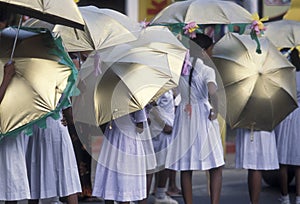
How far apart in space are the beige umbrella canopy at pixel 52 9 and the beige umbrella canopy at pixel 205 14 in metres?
1.95

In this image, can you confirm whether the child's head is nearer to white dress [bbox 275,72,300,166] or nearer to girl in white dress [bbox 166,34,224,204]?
girl in white dress [bbox 166,34,224,204]

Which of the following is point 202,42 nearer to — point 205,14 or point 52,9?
point 205,14

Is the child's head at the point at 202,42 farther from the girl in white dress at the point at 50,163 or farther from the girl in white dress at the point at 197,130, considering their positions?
the girl in white dress at the point at 50,163

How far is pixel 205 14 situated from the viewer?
6.92m

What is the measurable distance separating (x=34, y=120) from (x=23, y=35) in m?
0.69

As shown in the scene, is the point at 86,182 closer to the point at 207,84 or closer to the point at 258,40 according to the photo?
the point at 207,84

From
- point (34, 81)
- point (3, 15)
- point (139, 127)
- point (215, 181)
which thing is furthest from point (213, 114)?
point (3, 15)

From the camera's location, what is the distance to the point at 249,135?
7.42 m

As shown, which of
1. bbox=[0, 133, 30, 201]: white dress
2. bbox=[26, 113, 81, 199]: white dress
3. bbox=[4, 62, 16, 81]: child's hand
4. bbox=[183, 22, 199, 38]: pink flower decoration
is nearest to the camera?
bbox=[4, 62, 16, 81]: child's hand

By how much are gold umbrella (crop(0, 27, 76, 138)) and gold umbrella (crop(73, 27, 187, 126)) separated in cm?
44

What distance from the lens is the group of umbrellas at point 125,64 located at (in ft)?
17.8

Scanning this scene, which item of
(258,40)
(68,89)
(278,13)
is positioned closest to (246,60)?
(258,40)

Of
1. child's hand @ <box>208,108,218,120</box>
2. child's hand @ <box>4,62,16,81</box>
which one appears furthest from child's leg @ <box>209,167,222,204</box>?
child's hand @ <box>4,62,16,81</box>

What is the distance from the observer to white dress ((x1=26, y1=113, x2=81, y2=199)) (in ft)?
20.0
